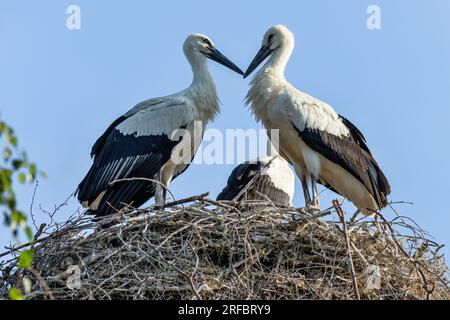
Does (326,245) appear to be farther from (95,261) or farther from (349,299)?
(95,261)

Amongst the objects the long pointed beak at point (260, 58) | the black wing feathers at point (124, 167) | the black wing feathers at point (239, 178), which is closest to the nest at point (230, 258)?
the black wing feathers at point (124, 167)

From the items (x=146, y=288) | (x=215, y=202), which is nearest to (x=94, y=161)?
(x=215, y=202)

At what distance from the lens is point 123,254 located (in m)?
6.48

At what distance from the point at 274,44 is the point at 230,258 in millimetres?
3302

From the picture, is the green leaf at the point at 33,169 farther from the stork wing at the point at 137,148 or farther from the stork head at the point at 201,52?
the stork head at the point at 201,52

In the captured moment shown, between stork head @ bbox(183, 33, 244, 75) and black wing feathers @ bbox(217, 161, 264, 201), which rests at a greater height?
stork head @ bbox(183, 33, 244, 75)

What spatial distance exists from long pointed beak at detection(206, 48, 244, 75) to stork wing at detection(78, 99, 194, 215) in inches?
34.5

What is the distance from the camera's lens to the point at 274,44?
926cm

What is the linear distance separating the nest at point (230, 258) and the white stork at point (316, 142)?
1.63 metres

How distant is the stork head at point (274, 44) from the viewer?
9.21 metres

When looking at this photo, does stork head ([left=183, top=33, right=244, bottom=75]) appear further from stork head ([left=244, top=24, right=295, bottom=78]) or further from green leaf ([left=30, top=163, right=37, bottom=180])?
green leaf ([left=30, top=163, right=37, bottom=180])

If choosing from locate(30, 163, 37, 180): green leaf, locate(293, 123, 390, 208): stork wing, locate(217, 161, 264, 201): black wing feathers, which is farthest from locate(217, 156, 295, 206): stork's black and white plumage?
locate(30, 163, 37, 180): green leaf

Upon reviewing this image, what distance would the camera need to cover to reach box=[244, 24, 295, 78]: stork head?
921cm

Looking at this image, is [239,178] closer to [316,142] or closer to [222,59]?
[316,142]
